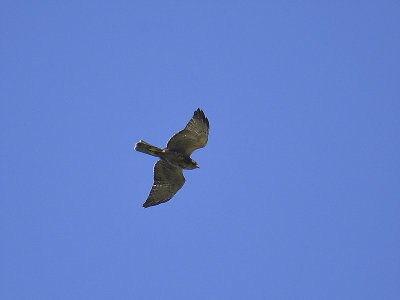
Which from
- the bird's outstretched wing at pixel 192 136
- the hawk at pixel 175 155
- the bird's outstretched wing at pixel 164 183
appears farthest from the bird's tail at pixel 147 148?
the bird's outstretched wing at pixel 164 183

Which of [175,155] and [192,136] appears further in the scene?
[175,155]

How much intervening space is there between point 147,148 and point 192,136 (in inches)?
58.9

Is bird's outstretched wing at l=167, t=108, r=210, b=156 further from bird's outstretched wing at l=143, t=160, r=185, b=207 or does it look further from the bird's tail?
bird's outstretched wing at l=143, t=160, r=185, b=207

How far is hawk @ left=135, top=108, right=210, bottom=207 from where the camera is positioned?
53.1 feet

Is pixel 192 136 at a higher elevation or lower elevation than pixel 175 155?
higher

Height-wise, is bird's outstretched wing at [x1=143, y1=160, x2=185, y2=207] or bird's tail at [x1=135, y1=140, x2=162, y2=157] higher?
bird's tail at [x1=135, y1=140, x2=162, y2=157]

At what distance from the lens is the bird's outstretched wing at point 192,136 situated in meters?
16.1

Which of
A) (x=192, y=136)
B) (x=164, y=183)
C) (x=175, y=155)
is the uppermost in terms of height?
(x=192, y=136)

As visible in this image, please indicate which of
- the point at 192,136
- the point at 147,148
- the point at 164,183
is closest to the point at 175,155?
the point at 147,148

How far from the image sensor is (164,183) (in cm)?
1781

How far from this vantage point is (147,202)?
1783 cm

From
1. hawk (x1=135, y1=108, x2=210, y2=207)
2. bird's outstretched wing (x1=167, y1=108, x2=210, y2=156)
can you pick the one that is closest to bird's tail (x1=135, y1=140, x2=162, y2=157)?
hawk (x1=135, y1=108, x2=210, y2=207)

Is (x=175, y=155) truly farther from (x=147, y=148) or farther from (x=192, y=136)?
(x=192, y=136)

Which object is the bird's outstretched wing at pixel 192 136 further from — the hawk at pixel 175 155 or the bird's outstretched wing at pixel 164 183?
the bird's outstretched wing at pixel 164 183
